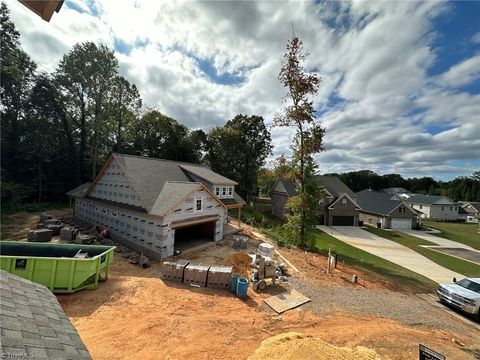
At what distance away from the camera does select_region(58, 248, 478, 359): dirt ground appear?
768 cm

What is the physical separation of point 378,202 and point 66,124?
6159cm

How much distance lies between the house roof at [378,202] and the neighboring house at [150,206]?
122ft

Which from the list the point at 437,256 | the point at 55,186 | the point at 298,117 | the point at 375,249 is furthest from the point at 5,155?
the point at 437,256

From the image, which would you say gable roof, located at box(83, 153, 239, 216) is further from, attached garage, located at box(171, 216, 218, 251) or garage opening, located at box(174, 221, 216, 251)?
garage opening, located at box(174, 221, 216, 251)

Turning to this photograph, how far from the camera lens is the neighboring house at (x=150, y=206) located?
54.8 ft

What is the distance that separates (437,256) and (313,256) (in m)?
19.4

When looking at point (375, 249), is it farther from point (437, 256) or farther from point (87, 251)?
point (87, 251)

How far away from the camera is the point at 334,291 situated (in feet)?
44.2

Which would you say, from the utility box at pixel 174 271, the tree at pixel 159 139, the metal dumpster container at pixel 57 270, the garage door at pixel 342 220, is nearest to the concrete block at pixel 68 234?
the metal dumpster container at pixel 57 270

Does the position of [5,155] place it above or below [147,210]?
above

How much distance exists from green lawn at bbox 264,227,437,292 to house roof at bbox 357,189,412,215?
23.5 m

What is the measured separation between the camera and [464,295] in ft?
42.9

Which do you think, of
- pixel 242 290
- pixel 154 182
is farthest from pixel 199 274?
pixel 154 182

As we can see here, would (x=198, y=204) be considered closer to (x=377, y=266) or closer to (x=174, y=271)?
(x=174, y=271)
